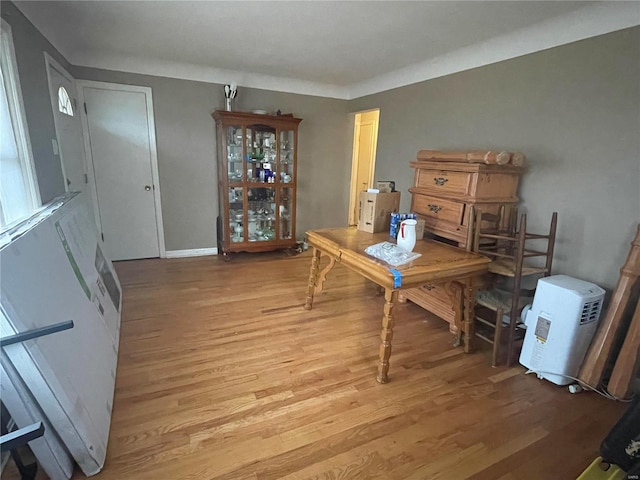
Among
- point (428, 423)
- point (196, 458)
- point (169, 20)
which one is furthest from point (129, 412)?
point (169, 20)

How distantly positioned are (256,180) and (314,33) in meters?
1.87

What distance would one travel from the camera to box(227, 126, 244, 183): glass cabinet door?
397cm

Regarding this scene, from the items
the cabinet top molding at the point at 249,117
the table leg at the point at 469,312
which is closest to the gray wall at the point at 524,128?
the cabinet top molding at the point at 249,117

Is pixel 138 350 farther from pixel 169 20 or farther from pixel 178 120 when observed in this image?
pixel 178 120

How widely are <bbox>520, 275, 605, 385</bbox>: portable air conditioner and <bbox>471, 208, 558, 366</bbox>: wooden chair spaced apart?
0.43 feet

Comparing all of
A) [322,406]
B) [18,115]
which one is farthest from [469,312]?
[18,115]

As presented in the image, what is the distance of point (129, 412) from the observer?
170cm

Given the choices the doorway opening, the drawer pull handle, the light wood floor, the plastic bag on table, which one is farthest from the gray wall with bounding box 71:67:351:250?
the plastic bag on table

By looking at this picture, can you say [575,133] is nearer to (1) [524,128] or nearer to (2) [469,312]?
(1) [524,128]

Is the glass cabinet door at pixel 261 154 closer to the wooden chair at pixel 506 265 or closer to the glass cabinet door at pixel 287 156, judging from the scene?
the glass cabinet door at pixel 287 156

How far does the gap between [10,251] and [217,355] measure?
1256mm

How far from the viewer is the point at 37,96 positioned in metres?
2.35

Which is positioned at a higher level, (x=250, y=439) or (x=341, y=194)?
(x=341, y=194)

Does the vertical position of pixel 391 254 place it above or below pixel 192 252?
above
